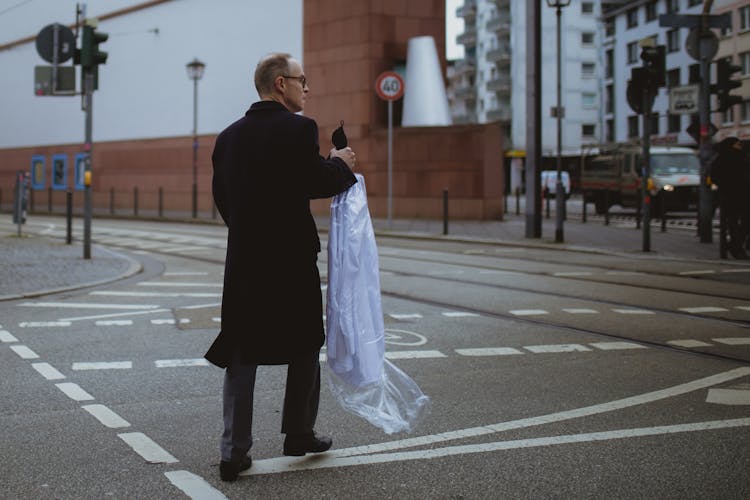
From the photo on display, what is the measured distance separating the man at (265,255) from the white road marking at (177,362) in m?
2.69

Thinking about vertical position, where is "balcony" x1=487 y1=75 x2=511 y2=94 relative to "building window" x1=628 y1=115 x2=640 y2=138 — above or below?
above

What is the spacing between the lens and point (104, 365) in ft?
22.6

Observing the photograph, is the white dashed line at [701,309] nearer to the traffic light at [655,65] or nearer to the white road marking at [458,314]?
the white road marking at [458,314]

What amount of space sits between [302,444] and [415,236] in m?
17.7

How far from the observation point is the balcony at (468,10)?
9600 cm

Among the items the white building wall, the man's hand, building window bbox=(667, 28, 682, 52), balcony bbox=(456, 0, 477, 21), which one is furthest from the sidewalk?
balcony bbox=(456, 0, 477, 21)

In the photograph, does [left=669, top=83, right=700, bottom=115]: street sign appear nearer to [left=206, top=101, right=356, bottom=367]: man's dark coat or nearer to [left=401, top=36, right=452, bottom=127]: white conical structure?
[left=401, top=36, right=452, bottom=127]: white conical structure

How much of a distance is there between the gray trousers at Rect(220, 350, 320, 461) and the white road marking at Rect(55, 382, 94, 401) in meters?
1.84

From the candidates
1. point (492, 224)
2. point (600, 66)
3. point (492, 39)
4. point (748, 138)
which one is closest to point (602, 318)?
point (492, 224)

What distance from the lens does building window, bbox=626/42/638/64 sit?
74.2 metres

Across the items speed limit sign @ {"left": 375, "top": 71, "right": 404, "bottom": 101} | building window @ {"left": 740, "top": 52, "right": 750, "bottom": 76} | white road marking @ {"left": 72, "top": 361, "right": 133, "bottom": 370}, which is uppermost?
building window @ {"left": 740, "top": 52, "right": 750, "bottom": 76}

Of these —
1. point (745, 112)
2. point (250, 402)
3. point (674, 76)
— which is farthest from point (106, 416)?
point (674, 76)

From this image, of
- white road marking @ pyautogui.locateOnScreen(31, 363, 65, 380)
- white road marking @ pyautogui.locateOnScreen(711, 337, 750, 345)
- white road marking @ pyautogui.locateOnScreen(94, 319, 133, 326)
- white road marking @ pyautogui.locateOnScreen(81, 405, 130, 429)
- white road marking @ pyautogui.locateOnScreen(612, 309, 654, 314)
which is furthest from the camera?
white road marking @ pyautogui.locateOnScreen(612, 309, 654, 314)

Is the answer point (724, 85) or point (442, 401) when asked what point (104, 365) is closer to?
point (442, 401)
